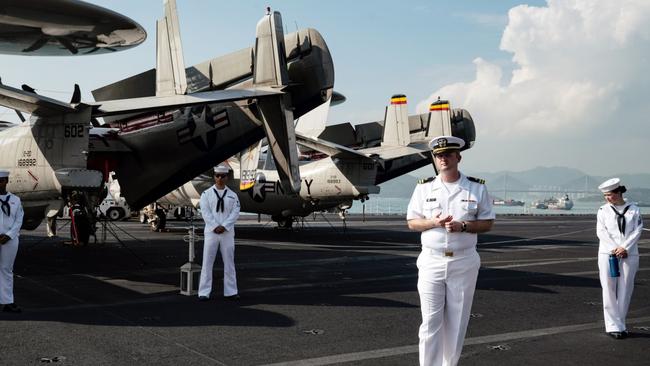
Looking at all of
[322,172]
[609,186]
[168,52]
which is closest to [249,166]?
[322,172]

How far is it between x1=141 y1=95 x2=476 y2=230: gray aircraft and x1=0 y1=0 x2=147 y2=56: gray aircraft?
9.19 m

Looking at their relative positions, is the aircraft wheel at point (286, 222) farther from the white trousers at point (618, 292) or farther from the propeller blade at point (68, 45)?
the white trousers at point (618, 292)

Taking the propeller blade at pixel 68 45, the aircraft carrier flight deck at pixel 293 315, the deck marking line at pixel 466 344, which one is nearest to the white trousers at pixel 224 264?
the aircraft carrier flight deck at pixel 293 315

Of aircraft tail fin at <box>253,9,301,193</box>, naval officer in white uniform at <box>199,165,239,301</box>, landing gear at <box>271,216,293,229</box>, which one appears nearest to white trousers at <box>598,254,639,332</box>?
naval officer in white uniform at <box>199,165,239,301</box>

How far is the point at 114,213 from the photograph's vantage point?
Result: 3850 cm

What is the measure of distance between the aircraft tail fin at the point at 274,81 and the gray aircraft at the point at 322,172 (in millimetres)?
6016

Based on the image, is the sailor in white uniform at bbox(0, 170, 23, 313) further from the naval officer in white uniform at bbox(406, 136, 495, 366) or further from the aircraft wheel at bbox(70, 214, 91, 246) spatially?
the aircraft wheel at bbox(70, 214, 91, 246)

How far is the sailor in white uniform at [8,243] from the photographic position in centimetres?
930

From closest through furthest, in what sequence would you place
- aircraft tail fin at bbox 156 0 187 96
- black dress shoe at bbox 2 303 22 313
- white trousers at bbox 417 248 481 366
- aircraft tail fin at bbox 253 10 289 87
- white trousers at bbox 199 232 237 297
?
white trousers at bbox 417 248 481 366, black dress shoe at bbox 2 303 22 313, white trousers at bbox 199 232 237 297, aircraft tail fin at bbox 253 10 289 87, aircraft tail fin at bbox 156 0 187 96

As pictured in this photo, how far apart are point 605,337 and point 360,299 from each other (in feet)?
14.3

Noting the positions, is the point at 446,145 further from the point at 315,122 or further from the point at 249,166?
the point at 315,122

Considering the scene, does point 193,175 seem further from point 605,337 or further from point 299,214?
point 605,337

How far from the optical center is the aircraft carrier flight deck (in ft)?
23.3

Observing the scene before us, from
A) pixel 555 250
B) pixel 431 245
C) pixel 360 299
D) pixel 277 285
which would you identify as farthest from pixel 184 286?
pixel 555 250
